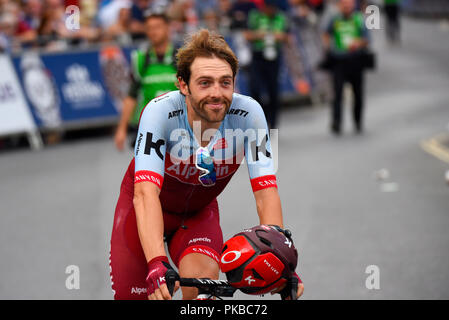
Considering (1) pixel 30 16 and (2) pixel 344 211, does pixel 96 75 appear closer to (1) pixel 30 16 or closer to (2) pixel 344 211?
(1) pixel 30 16

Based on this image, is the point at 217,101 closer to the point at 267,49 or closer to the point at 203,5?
the point at 267,49

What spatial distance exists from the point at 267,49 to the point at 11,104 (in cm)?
475

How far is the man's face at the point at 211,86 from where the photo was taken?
139 inches

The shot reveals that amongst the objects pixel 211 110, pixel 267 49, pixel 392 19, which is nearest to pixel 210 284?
pixel 211 110

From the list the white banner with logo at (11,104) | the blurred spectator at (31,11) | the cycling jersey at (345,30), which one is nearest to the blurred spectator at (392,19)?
the cycling jersey at (345,30)

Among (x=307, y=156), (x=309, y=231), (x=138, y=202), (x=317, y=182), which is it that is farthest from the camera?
(x=307, y=156)

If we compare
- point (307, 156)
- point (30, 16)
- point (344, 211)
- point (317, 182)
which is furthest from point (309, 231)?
point (30, 16)

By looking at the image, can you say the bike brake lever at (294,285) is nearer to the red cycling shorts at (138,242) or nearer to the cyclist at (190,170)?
the cyclist at (190,170)

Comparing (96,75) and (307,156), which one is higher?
(96,75)

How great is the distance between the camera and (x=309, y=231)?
782cm

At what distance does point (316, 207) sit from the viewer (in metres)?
8.78
